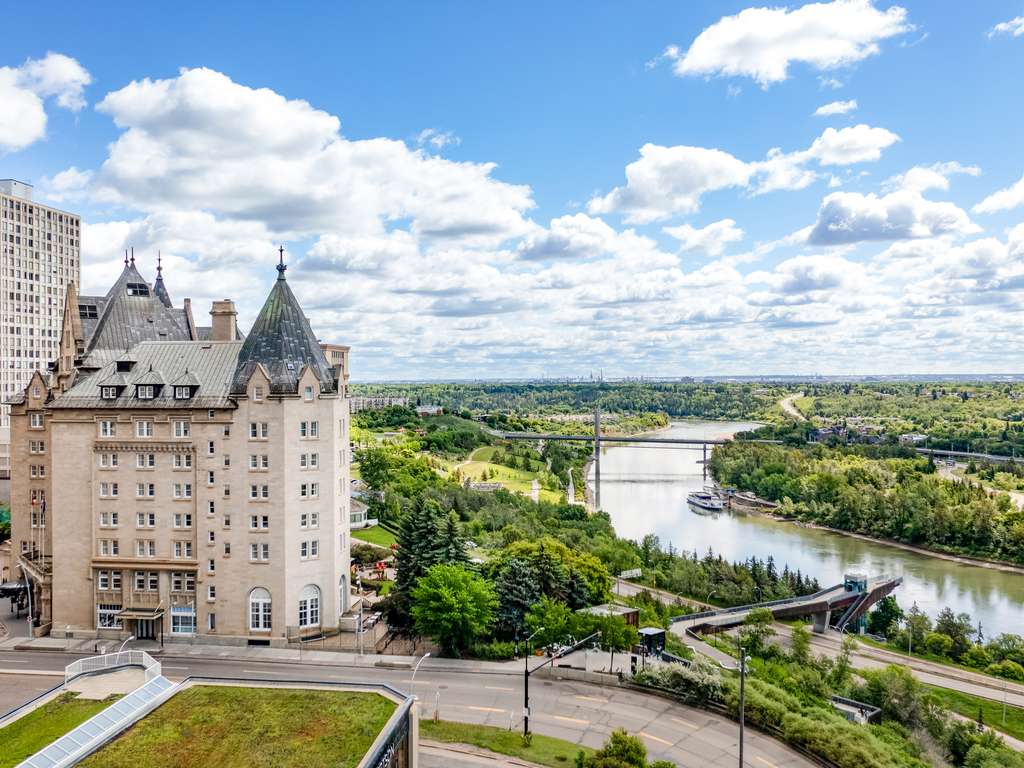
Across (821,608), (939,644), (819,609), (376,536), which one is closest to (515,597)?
(819,609)

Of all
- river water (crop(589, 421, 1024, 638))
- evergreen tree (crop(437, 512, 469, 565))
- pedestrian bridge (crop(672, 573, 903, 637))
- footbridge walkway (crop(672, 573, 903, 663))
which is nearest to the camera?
evergreen tree (crop(437, 512, 469, 565))

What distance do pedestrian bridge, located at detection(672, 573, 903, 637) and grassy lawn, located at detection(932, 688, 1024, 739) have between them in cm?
1509

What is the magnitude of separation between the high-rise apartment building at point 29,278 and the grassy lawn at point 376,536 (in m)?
56.2

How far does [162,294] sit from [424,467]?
201 ft

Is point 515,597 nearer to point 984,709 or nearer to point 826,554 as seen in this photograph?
point 984,709

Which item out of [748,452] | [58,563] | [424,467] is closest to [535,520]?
[424,467]

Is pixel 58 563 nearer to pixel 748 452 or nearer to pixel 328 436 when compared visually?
pixel 328 436

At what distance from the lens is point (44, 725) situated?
91.7 feet

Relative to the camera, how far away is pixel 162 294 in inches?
2731

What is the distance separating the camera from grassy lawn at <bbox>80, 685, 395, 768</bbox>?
81.4 feet

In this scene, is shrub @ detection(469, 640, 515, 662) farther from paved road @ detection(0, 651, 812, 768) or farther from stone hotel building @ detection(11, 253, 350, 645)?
stone hotel building @ detection(11, 253, 350, 645)

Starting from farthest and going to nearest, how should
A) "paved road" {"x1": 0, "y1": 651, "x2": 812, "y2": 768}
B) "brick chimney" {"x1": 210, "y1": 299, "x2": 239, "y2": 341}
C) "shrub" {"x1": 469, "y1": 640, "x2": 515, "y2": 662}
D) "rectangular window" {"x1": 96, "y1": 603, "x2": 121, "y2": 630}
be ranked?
"brick chimney" {"x1": 210, "y1": 299, "x2": 239, "y2": 341} < "rectangular window" {"x1": 96, "y1": 603, "x2": 121, "y2": 630} < "shrub" {"x1": 469, "y1": 640, "x2": 515, "y2": 662} < "paved road" {"x1": 0, "y1": 651, "x2": 812, "y2": 768}

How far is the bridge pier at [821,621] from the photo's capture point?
243 ft

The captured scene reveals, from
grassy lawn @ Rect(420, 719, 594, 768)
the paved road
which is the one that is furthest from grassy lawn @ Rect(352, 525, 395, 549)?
grassy lawn @ Rect(420, 719, 594, 768)
